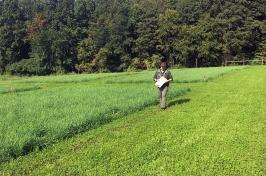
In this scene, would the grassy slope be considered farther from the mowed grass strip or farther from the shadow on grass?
the shadow on grass

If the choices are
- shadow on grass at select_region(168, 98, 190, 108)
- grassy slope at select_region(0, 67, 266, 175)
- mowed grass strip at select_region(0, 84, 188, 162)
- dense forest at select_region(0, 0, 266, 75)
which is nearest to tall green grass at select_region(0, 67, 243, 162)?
mowed grass strip at select_region(0, 84, 188, 162)

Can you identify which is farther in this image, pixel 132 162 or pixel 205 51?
pixel 205 51

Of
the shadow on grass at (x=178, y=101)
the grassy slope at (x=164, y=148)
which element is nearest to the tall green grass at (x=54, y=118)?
the grassy slope at (x=164, y=148)

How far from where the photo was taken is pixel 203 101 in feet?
76.8

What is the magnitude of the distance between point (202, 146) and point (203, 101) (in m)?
10.7

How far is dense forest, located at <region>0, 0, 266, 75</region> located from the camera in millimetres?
87438

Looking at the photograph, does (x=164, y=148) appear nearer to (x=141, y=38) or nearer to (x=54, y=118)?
(x=54, y=118)

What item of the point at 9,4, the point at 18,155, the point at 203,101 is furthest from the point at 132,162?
the point at 9,4

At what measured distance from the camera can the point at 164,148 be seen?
12727 millimetres

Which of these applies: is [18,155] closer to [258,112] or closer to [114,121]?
[114,121]

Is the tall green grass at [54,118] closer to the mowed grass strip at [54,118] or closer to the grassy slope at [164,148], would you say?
the mowed grass strip at [54,118]

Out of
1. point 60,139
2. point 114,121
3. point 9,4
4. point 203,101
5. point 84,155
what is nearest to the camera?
Answer: point 84,155

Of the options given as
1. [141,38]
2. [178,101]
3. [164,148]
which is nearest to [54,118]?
[164,148]

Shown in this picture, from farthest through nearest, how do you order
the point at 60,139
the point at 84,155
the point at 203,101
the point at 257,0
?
1. the point at 257,0
2. the point at 203,101
3. the point at 60,139
4. the point at 84,155
